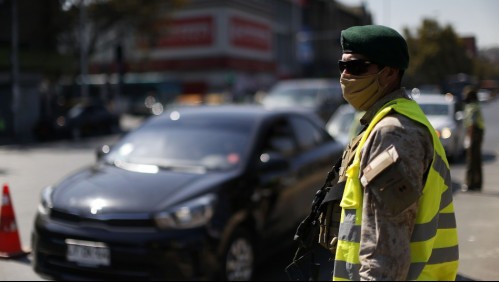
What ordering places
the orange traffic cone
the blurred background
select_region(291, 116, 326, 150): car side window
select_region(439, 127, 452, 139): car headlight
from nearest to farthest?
the orange traffic cone → select_region(291, 116, 326, 150): car side window → select_region(439, 127, 452, 139): car headlight → the blurred background

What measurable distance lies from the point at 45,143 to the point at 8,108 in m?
3.91

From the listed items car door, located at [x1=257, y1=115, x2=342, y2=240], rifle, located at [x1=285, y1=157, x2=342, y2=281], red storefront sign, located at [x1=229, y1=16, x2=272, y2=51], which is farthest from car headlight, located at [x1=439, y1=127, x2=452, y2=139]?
red storefront sign, located at [x1=229, y1=16, x2=272, y2=51]

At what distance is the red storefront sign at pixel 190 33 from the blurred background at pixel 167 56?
0.29ft

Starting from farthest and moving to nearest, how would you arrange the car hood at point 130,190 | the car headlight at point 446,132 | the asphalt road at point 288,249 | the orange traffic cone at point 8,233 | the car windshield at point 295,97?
the car windshield at point 295,97, the car headlight at point 446,132, the orange traffic cone at point 8,233, the car hood at point 130,190, the asphalt road at point 288,249

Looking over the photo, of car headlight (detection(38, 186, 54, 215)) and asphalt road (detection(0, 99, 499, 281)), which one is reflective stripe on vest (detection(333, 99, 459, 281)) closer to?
asphalt road (detection(0, 99, 499, 281))

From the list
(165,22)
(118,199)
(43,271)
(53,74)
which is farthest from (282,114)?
(165,22)

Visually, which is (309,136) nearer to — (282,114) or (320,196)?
(282,114)

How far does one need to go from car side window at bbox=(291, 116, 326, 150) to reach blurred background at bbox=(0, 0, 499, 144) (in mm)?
1120

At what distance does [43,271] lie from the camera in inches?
181

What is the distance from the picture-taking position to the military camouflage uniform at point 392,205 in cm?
175

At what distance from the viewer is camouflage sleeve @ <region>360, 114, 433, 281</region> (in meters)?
1.74

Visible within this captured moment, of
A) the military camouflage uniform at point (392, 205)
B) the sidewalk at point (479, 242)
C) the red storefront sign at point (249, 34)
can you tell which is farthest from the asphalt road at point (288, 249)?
the red storefront sign at point (249, 34)

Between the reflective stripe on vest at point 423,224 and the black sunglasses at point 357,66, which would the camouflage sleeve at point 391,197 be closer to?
the reflective stripe on vest at point 423,224

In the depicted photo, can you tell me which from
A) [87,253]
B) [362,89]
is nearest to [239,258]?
[87,253]
